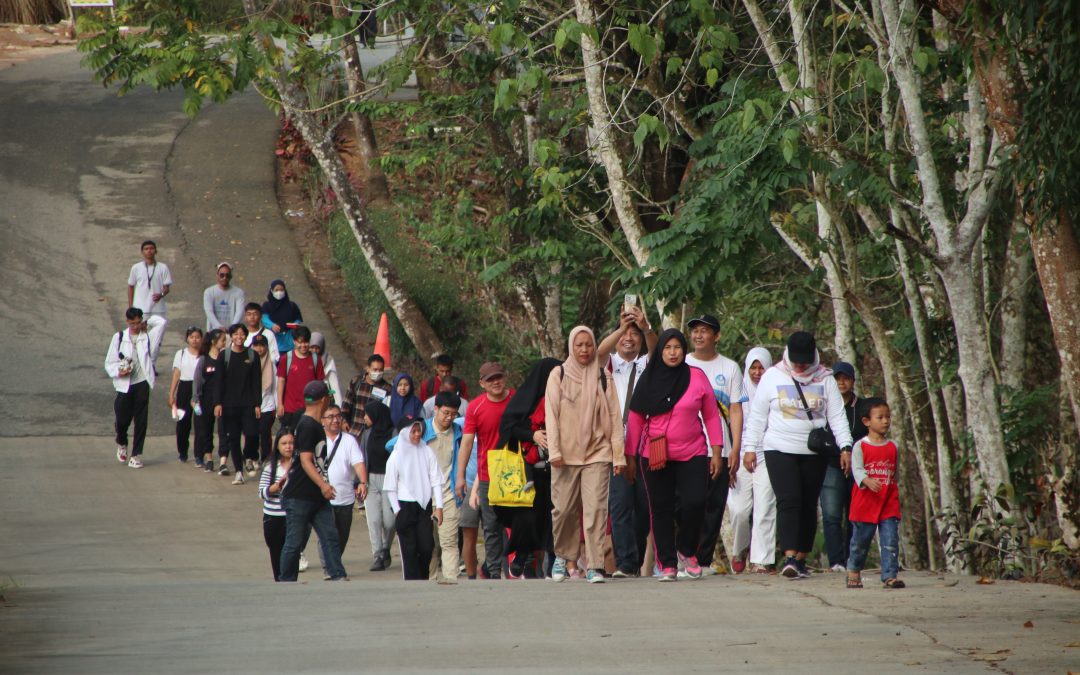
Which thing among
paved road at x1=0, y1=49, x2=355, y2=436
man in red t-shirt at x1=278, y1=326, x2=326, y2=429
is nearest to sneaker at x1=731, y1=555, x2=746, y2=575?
man in red t-shirt at x1=278, y1=326, x2=326, y2=429

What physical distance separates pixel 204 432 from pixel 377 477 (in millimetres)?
3832

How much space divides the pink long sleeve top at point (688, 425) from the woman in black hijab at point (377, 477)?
3.64 metres

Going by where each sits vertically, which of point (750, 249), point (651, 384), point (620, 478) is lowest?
point (620, 478)

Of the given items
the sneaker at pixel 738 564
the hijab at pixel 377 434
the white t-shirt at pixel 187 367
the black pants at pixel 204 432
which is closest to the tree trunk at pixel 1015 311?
the sneaker at pixel 738 564

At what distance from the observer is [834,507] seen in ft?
35.7

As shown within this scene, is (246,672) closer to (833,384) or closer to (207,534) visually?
(833,384)

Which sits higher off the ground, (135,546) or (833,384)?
(833,384)

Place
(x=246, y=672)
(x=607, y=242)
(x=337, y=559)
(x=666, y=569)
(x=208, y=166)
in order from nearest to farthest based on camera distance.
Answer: (x=246, y=672), (x=666, y=569), (x=337, y=559), (x=607, y=242), (x=208, y=166)

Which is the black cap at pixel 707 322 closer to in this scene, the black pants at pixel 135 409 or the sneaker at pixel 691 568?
the sneaker at pixel 691 568

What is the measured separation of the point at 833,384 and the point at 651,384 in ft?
4.20

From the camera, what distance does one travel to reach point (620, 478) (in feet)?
32.9

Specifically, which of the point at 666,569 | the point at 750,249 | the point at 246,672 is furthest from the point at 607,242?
the point at 246,672

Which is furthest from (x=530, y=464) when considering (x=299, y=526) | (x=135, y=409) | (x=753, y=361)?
(x=135, y=409)

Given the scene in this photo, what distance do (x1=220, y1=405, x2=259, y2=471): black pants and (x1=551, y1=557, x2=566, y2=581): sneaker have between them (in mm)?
6262
